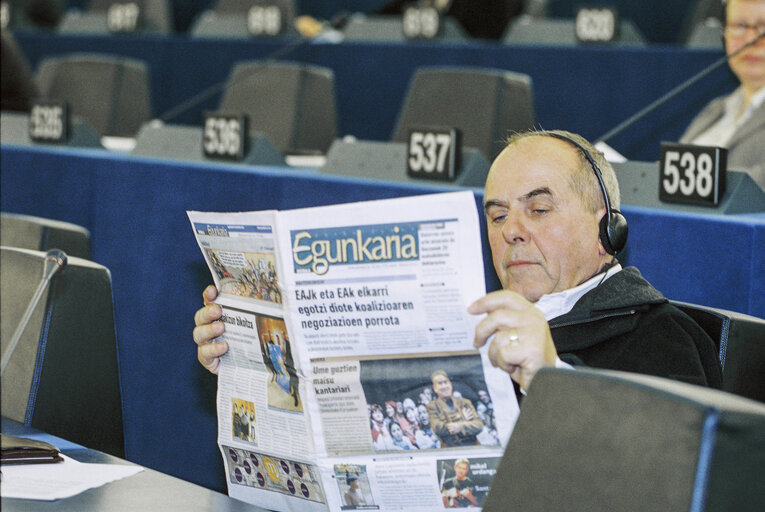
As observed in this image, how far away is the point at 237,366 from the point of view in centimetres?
150

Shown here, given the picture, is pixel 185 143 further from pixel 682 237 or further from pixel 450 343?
pixel 450 343

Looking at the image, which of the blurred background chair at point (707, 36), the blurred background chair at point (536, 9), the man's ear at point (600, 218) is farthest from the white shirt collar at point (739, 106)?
the blurred background chair at point (536, 9)

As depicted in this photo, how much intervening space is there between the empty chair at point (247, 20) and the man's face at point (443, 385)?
4.03 meters

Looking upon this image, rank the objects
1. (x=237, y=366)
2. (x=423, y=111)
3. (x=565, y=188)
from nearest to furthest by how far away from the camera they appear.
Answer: (x=237, y=366)
(x=565, y=188)
(x=423, y=111)

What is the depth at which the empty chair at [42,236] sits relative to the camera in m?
2.26

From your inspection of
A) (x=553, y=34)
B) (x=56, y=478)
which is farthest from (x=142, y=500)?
(x=553, y=34)

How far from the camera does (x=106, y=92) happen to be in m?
4.54

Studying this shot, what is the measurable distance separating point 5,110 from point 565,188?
122 inches

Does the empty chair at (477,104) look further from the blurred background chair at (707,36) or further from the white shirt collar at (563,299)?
the white shirt collar at (563,299)

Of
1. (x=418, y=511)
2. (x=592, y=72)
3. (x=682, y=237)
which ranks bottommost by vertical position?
(x=418, y=511)

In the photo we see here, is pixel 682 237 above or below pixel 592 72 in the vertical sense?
below

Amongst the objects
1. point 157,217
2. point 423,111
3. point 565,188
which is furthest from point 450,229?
point 423,111

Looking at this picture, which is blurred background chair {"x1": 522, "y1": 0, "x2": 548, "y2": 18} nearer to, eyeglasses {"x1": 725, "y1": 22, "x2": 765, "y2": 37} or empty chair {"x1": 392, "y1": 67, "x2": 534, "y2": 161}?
empty chair {"x1": 392, "y1": 67, "x2": 534, "y2": 161}

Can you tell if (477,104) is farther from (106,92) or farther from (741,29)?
(106,92)
